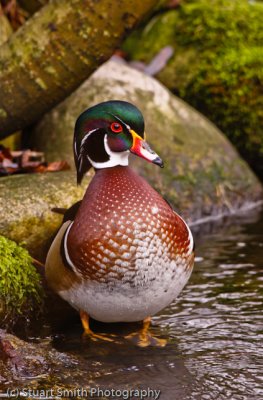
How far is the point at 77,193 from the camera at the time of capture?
4.86 metres

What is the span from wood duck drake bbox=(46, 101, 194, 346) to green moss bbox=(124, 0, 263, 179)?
11.8 ft

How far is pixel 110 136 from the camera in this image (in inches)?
160

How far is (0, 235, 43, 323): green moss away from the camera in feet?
13.8

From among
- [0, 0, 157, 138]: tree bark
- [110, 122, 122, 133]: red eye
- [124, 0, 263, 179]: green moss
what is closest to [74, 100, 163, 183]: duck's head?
[110, 122, 122, 133]: red eye

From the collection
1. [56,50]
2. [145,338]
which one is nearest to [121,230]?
[145,338]

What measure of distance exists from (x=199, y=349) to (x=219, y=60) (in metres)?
4.07

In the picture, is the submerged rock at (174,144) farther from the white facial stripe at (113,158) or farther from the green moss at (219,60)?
the white facial stripe at (113,158)

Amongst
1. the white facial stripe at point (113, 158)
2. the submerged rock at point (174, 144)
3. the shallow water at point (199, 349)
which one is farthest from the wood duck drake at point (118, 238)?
the submerged rock at point (174, 144)

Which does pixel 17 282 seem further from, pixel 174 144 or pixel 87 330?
pixel 174 144

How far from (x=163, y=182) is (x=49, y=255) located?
2.50 metres

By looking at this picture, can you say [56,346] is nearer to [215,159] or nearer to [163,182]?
[163,182]

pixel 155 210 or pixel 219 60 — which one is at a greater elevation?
pixel 219 60

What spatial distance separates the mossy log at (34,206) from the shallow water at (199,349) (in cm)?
54

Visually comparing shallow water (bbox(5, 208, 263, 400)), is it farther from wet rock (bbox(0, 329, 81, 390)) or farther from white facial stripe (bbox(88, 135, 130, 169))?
white facial stripe (bbox(88, 135, 130, 169))
